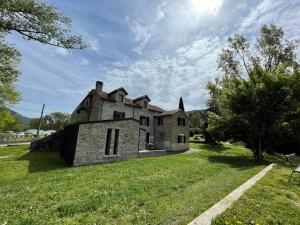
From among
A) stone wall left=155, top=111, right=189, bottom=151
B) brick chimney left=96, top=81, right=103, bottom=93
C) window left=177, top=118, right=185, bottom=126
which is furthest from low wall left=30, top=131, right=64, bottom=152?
window left=177, top=118, right=185, bottom=126

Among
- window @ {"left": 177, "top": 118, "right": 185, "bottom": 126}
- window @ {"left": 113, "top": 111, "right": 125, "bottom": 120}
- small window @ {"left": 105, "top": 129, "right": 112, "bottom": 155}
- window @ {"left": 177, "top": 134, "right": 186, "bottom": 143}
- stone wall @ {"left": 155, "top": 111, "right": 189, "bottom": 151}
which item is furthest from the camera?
window @ {"left": 177, "top": 118, "right": 185, "bottom": 126}

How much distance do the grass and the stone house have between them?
11943 millimetres

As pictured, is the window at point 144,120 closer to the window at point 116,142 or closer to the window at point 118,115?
the window at point 118,115

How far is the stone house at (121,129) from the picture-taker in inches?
596

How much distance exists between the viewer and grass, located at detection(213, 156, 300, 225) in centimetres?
489

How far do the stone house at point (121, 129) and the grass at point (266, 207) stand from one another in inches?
470

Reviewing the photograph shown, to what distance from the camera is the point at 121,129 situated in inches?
699

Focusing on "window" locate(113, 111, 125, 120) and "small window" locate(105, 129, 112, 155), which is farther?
"window" locate(113, 111, 125, 120)

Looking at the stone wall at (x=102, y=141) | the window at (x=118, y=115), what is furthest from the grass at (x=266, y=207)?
the window at (x=118, y=115)

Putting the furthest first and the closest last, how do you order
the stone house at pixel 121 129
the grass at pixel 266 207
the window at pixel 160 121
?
the window at pixel 160 121, the stone house at pixel 121 129, the grass at pixel 266 207

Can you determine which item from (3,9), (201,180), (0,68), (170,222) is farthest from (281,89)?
(0,68)

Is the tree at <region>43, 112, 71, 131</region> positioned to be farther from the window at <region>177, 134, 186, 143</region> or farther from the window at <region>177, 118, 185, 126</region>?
the window at <region>177, 134, 186, 143</region>

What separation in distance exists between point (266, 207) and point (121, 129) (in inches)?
538

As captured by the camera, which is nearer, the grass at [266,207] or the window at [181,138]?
the grass at [266,207]
